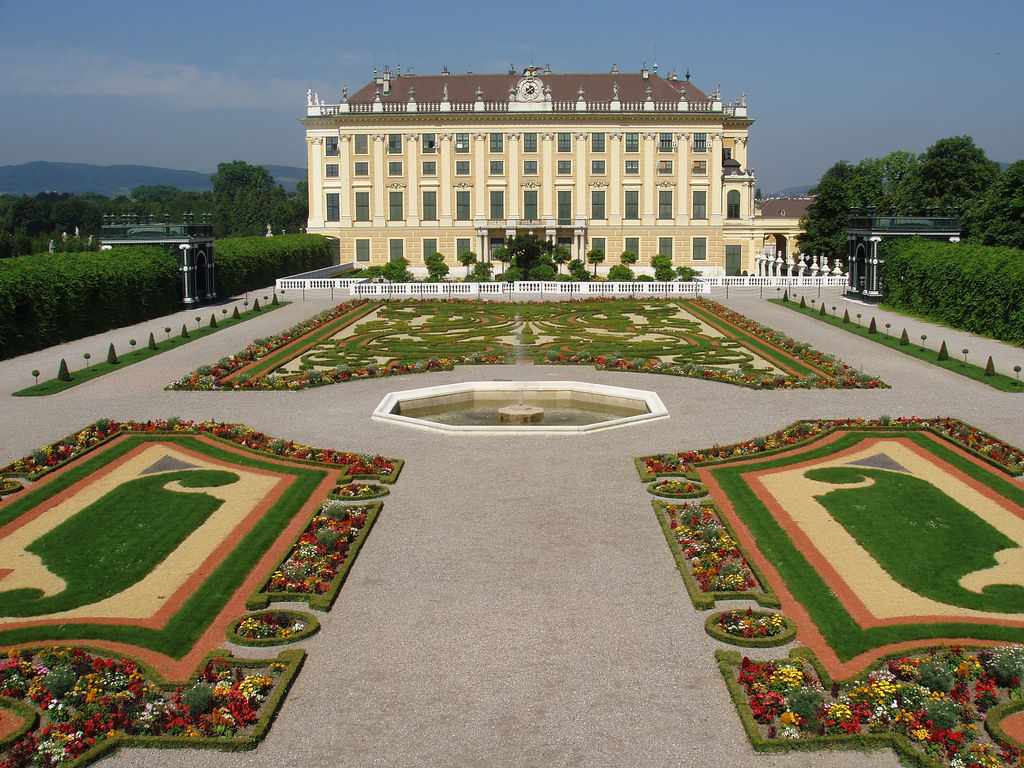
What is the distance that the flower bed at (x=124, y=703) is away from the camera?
40.9 ft

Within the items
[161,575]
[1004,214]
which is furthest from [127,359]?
[1004,214]

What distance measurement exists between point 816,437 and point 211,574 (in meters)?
16.1

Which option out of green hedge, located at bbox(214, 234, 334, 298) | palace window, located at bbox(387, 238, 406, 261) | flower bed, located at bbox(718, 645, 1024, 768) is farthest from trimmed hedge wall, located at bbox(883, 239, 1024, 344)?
palace window, located at bbox(387, 238, 406, 261)

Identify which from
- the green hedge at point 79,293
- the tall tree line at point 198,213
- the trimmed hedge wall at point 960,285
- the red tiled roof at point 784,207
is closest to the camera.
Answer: the green hedge at point 79,293

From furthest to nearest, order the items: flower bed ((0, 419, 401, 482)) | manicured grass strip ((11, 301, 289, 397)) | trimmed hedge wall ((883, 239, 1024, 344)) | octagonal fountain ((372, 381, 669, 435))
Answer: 1. trimmed hedge wall ((883, 239, 1024, 344))
2. manicured grass strip ((11, 301, 289, 397))
3. octagonal fountain ((372, 381, 669, 435))
4. flower bed ((0, 419, 401, 482))

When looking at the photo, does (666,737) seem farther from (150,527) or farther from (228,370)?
(228,370)

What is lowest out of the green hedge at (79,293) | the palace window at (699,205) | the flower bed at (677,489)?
the flower bed at (677,489)

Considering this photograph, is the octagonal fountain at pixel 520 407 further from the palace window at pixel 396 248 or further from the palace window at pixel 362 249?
the palace window at pixel 362 249

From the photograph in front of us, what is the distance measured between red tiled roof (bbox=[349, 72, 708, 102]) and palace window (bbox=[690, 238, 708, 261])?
43.5 ft

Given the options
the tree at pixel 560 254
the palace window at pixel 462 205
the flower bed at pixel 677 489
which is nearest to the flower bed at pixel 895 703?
the flower bed at pixel 677 489

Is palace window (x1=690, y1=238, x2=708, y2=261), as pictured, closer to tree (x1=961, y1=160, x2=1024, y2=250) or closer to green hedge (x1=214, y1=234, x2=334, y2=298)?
tree (x1=961, y1=160, x2=1024, y2=250)

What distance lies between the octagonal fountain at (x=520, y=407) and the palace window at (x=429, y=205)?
57045 millimetres

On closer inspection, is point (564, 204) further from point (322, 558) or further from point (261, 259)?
point (322, 558)

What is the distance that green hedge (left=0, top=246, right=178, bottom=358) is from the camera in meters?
41.3
